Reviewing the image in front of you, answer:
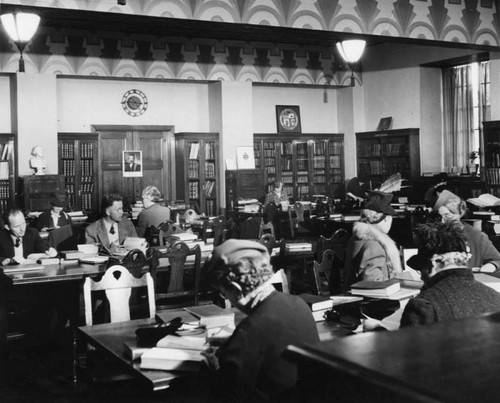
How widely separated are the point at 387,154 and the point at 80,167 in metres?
6.29

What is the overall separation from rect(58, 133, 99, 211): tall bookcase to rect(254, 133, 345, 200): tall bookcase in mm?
3525

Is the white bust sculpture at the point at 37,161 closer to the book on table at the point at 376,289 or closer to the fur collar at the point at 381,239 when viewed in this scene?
the fur collar at the point at 381,239

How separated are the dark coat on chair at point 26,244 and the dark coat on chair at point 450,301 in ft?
15.1

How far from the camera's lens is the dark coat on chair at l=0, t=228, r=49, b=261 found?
6.19 meters

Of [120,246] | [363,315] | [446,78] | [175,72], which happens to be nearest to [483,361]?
[363,315]

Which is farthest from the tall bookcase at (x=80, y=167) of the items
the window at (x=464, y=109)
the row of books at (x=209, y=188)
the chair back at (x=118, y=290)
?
the chair back at (x=118, y=290)

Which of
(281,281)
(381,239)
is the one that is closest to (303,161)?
→ (381,239)

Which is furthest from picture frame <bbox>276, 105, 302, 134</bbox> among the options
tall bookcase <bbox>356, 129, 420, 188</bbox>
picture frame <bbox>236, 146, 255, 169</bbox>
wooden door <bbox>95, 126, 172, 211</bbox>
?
wooden door <bbox>95, 126, 172, 211</bbox>

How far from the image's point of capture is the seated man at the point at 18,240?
613 cm

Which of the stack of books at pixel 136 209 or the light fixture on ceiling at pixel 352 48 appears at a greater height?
the light fixture on ceiling at pixel 352 48

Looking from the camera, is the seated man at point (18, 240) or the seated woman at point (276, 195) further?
the seated woman at point (276, 195)

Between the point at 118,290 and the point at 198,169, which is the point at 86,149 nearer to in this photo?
the point at 198,169

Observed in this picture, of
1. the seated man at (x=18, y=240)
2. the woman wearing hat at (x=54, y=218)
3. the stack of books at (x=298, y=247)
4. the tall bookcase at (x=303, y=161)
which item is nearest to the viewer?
the seated man at (x=18, y=240)

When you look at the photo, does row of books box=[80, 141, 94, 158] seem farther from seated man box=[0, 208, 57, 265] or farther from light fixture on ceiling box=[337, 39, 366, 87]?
seated man box=[0, 208, 57, 265]
